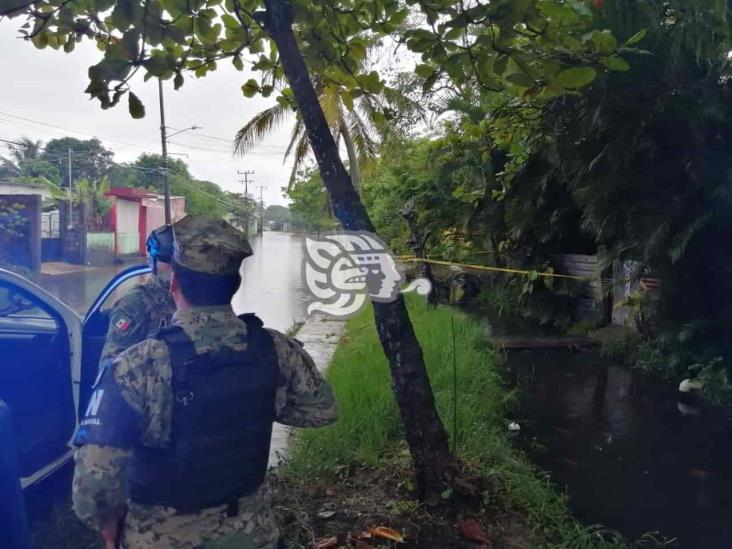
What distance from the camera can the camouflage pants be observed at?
62.7 inches

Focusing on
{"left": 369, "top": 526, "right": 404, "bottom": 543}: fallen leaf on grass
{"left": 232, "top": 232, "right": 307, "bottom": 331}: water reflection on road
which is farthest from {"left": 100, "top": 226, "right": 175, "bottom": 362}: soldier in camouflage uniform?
{"left": 232, "top": 232, "right": 307, "bottom": 331}: water reflection on road

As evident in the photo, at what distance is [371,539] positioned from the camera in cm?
262

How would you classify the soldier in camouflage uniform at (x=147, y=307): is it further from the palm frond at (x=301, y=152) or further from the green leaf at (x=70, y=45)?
the palm frond at (x=301, y=152)

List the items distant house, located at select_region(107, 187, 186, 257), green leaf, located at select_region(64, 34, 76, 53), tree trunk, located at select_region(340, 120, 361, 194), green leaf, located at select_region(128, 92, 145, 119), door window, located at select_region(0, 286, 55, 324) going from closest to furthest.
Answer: green leaf, located at select_region(128, 92, 145, 119), green leaf, located at select_region(64, 34, 76, 53), door window, located at select_region(0, 286, 55, 324), tree trunk, located at select_region(340, 120, 361, 194), distant house, located at select_region(107, 187, 186, 257)

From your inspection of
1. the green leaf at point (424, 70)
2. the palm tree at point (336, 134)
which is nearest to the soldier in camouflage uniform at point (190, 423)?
the green leaf at point (424, 70)

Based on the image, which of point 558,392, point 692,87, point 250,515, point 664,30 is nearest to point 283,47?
point 250,515

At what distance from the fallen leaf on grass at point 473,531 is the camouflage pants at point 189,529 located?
1.25 meters

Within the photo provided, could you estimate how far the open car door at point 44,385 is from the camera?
2988 millimetres

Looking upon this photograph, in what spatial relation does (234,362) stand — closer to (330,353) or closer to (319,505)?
(319,505)

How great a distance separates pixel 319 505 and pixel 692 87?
5685 mm

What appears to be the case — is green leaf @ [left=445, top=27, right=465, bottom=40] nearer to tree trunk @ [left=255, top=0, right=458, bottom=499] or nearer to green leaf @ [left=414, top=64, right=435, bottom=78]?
green leaf @ [left=414, top=64, right=435, bottom=78]

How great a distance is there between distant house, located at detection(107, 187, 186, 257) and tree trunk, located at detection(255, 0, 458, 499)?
24.1 m

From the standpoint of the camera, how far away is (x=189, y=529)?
1.60 metres

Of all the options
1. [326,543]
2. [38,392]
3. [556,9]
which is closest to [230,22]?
[556,9]
